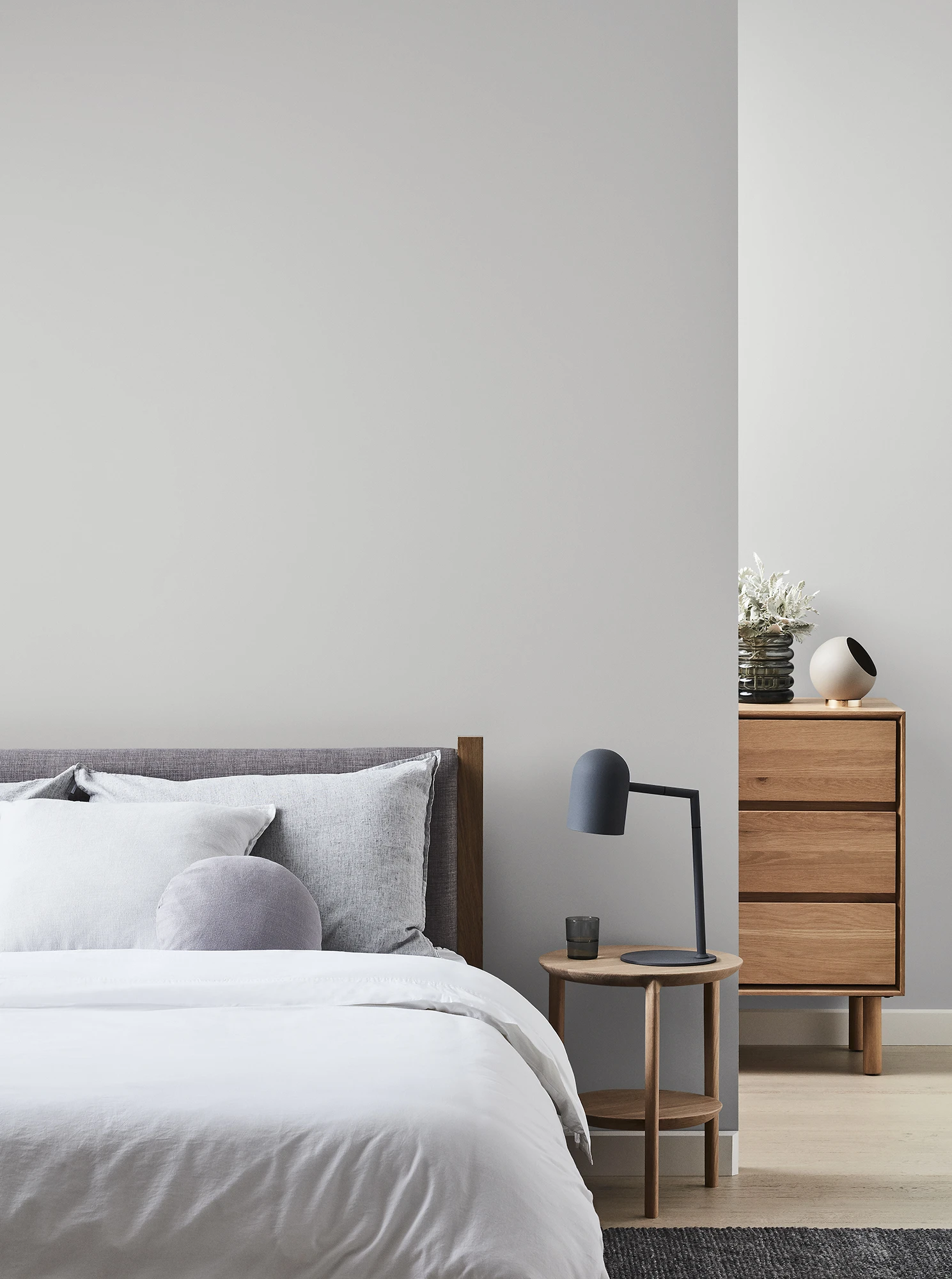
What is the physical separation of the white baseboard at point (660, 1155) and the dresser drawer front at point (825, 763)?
46.3 inches

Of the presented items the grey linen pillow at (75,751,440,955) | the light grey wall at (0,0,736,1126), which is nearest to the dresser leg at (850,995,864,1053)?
the light grey wall at (0,0,736,1126)

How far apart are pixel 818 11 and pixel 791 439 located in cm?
151

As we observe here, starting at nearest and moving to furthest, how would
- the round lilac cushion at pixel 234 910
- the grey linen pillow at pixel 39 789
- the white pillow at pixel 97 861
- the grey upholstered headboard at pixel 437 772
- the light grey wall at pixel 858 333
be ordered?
the round lilac cushion at pixel 234 910 → the white pillow at pixel 97 861 → the grey linen pillow at pixel 39 789 → the grey upholstered headboard at pixel 437 772 → the light grey wall at pixel 858 333

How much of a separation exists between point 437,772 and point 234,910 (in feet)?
2.29

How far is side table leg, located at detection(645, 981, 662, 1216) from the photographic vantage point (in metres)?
2.55

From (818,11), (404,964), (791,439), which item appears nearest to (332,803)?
(404,964)

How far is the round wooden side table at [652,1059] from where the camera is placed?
255 cm

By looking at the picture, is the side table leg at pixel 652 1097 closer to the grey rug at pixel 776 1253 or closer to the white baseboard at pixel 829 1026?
the grey rug at pixel 776 1253

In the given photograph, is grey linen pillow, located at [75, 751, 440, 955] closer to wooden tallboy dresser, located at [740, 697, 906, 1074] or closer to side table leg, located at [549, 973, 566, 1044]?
side table leg, located at [549, 973, 566, 1044]

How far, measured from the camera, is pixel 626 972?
2553 mm

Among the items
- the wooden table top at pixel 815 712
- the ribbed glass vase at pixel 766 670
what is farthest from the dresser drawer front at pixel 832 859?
the ribbed glass vase at pixel 766 670

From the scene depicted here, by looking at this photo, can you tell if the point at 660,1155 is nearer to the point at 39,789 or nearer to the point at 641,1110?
the point at 641,1110

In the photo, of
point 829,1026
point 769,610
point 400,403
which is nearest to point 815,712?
point 769,610

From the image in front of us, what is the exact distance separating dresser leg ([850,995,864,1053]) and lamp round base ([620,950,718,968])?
140cm
